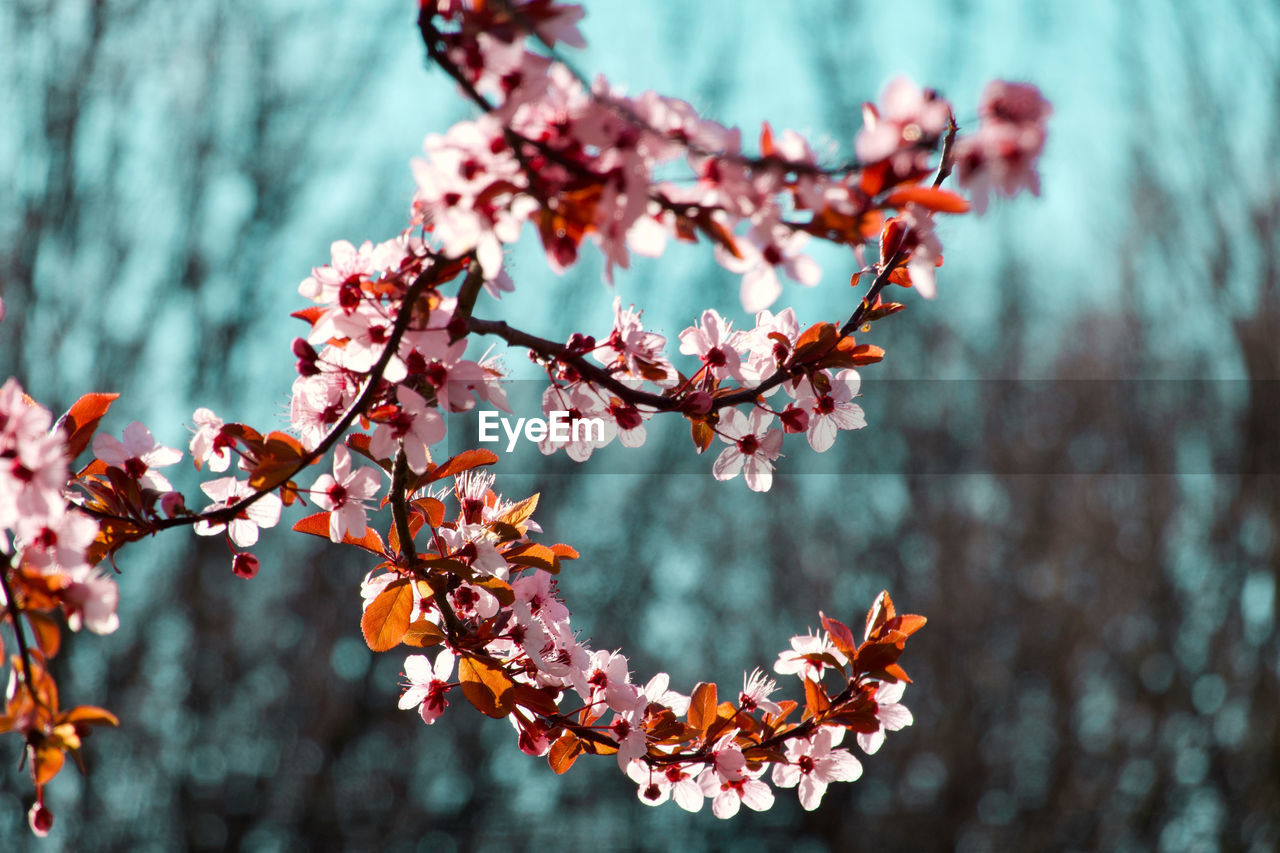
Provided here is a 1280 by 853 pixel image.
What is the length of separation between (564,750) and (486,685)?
73 mm

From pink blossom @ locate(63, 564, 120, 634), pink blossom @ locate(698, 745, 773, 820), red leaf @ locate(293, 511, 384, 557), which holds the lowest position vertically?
pink blossom @ locate(698, 745, 773, 820)

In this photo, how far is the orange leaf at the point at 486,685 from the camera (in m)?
0.66

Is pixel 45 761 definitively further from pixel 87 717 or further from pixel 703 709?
pixel 703 709

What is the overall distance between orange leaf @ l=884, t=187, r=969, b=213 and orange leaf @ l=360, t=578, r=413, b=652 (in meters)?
0.41

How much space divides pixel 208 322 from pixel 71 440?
360cm

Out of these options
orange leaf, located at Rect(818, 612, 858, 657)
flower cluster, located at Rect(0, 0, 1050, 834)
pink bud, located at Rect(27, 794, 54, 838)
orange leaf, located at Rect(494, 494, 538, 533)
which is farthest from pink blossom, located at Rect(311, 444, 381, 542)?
orange leaf, located at Rect(818, 612, 858, 657)

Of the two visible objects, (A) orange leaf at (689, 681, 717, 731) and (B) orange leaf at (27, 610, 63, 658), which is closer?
(B) orange leaf at (27, 610, 63, 658)

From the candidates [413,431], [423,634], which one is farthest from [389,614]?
[413,431]

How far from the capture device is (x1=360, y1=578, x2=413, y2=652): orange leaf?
2.16ft

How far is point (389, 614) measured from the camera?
662mm

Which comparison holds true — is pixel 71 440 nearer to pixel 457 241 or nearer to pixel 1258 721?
pixel 457 241

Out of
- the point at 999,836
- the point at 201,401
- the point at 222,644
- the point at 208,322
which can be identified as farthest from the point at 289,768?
the point at 999,836

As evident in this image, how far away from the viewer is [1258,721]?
14.3 feet

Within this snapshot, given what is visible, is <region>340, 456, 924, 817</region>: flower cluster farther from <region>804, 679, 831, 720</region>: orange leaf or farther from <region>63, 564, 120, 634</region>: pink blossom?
<region>63, 564, 120, 634</region>: pink blossom
